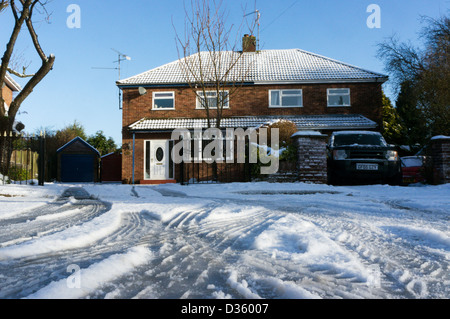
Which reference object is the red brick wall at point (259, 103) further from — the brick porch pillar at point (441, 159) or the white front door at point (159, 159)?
the brick porch pillar at point (441, 159)

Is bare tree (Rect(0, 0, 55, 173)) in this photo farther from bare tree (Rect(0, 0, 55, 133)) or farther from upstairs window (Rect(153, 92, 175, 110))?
upstairs window (Rect(153, 92, 175, 110))

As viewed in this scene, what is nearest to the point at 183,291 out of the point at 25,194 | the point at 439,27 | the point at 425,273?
the point at 425,273

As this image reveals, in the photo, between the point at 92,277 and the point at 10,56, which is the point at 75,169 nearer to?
the point at 10,56

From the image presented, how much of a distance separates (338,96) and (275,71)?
146 inches

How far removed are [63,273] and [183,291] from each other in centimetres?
70

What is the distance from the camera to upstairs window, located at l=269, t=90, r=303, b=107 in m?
18.7

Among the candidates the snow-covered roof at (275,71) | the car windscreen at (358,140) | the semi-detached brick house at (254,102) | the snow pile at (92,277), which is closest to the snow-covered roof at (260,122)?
the semi-detached brick house at (254,102)

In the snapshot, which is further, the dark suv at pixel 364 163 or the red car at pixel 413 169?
the red car at pixel 413 169

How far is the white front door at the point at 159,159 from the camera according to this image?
17734mm

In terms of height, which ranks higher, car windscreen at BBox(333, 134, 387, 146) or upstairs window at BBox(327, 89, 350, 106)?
upstairs window at BBox(327, 89, 350, 106)

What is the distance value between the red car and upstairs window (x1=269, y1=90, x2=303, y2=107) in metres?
7.70

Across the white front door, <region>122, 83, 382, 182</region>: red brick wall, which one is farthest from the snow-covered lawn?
<region>122, 83, 382, 182</region>: red brick wall

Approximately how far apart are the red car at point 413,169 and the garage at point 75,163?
16.9 m

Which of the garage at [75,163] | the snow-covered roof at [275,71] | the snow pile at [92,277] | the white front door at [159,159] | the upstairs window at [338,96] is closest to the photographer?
the snow pile at [92,277]
